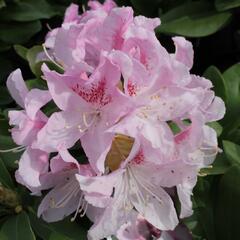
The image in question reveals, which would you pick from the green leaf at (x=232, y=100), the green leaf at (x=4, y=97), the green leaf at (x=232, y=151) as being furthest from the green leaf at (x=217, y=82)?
the green leaf at (x=4, y=97)

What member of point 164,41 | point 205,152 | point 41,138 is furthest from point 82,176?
point 164,41

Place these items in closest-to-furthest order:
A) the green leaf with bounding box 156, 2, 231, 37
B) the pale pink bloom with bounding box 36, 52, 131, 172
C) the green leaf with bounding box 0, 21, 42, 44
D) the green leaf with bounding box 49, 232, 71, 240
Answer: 1. the pale pink bloom with bounding box 36, 52, 131, 172
2. the green leaf with bounding box 49, 232, 71, 240
3. the green leaf with bounding box 156, 2, 231, 37
4. the green leaf with bounding box 0, 21, 42, 44

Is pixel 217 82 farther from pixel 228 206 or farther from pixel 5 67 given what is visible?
pixel 5 67

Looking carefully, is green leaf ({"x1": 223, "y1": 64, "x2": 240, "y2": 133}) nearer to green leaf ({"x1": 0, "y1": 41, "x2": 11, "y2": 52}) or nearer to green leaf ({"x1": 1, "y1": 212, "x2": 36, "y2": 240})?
green leaf ({"x1": 1, "y1": 212, "x2": 36, "y2": 240})

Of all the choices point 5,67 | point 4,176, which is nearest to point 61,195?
point 4,176

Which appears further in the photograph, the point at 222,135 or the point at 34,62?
the point at 34,62

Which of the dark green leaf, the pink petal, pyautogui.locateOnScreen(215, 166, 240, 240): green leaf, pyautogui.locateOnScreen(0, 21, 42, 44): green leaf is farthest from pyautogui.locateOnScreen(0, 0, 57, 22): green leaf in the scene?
pyautogui.locateOnScreen(215, 166, 240, 240): green leaf

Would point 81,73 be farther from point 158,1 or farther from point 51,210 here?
point 158,1
